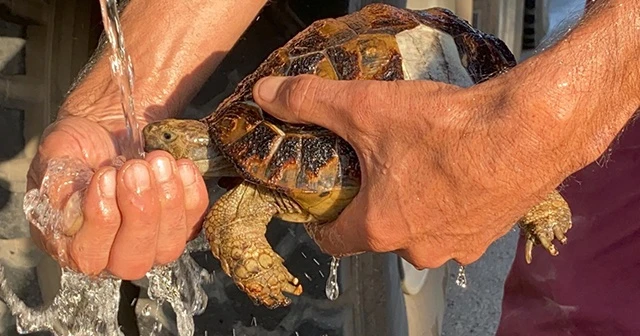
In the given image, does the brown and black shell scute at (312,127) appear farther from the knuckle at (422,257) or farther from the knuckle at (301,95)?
the knuckle at (422,257)

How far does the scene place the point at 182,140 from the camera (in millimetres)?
1692

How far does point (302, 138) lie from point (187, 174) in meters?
0.20

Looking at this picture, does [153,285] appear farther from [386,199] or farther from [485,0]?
[485,0]

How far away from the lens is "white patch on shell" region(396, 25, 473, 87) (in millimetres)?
1610

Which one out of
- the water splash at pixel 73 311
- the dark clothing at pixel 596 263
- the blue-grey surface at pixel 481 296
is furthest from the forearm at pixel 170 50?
the blue-grey surface at pixel 481 296

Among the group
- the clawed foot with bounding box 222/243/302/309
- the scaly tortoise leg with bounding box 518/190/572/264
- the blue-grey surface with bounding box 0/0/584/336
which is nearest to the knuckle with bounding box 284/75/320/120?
the clawed foot with bounding box 222/243/302/309

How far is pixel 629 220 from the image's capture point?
191 cm

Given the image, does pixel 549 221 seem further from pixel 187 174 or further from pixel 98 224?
pixel 98 224

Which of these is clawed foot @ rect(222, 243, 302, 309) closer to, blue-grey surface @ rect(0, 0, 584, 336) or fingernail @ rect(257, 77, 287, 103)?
fingernail @ rect(257, 77, 287, 103)

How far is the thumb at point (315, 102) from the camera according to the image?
1529 millimetres

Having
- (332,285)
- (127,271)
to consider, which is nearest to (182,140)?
(127,271)

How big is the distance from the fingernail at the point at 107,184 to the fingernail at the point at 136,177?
0.03 m

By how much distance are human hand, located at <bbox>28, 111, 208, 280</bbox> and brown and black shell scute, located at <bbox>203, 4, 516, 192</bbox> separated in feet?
0.35

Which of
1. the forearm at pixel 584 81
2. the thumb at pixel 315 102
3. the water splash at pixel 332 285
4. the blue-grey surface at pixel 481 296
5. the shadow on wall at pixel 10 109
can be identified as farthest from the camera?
the blue-grey surface at pixel 481 296
